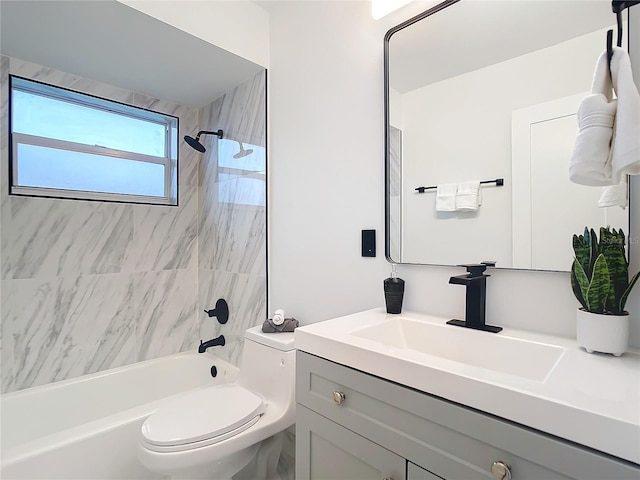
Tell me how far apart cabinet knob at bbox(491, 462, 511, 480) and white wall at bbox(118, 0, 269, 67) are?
192 cm

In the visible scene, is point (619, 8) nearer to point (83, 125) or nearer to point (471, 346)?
point (471, 346)

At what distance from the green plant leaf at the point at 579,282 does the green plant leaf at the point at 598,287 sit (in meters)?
0.01

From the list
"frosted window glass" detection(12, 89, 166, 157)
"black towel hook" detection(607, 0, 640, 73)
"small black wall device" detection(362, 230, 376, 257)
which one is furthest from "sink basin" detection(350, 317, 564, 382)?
"frosted window glass" detection(12, 89, 166, 157)

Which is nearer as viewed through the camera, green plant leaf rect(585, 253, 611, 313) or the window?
green plant leaf rect(585, 253, 611, 313)

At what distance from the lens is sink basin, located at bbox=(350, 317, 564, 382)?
879 millimetres

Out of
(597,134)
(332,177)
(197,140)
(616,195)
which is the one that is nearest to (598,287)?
(616,195)

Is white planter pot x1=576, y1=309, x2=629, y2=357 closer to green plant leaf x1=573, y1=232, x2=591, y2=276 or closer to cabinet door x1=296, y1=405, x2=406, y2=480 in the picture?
green plant leaf x1=573, y1=232, x2=591, y2=276

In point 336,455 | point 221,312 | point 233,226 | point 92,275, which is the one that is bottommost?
point 336,455

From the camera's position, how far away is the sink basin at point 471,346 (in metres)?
0.88

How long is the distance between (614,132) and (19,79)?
262 centimetres

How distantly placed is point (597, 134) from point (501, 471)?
0.77 meters

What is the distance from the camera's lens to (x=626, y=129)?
729 mm

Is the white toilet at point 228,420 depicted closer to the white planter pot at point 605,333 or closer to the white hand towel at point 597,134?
the white planter pot at point 605,333

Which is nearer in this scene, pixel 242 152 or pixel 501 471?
pixel 501 471
